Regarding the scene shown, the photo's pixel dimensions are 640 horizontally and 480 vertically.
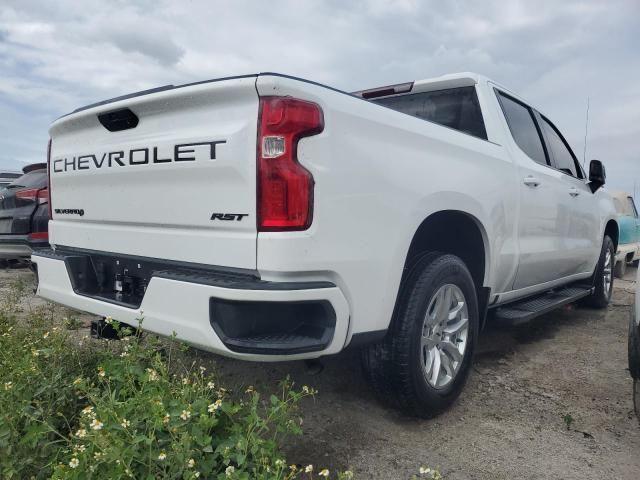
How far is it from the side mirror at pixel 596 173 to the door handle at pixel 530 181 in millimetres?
1576

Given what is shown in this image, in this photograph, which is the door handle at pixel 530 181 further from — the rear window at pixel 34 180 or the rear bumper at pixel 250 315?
the rear window at pixel 34 180

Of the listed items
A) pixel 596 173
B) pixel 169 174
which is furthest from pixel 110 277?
pixel 596 173

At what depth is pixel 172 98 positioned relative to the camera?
229 cm

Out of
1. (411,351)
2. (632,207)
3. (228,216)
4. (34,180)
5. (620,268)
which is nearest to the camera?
(228,216)

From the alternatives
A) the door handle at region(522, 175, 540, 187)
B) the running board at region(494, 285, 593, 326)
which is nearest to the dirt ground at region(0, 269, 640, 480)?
the running board at region(494, 285, 593, 326)

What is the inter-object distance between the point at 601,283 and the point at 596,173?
1.52 meters

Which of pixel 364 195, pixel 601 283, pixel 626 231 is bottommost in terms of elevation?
pixel 601 283

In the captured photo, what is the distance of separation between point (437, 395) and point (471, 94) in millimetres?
2056

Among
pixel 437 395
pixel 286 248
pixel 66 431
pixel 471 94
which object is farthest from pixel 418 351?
pixel 471 94

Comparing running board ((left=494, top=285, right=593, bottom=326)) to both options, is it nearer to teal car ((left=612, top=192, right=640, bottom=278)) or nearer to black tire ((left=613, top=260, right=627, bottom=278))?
teal car ((left=612, top=192, right=640, bottom=278))

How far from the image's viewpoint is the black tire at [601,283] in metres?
5.59

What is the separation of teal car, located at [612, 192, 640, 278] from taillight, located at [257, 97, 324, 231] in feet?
26.2

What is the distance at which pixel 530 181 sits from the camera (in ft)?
11.8

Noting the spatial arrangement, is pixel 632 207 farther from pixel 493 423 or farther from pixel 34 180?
pixel 34 180
